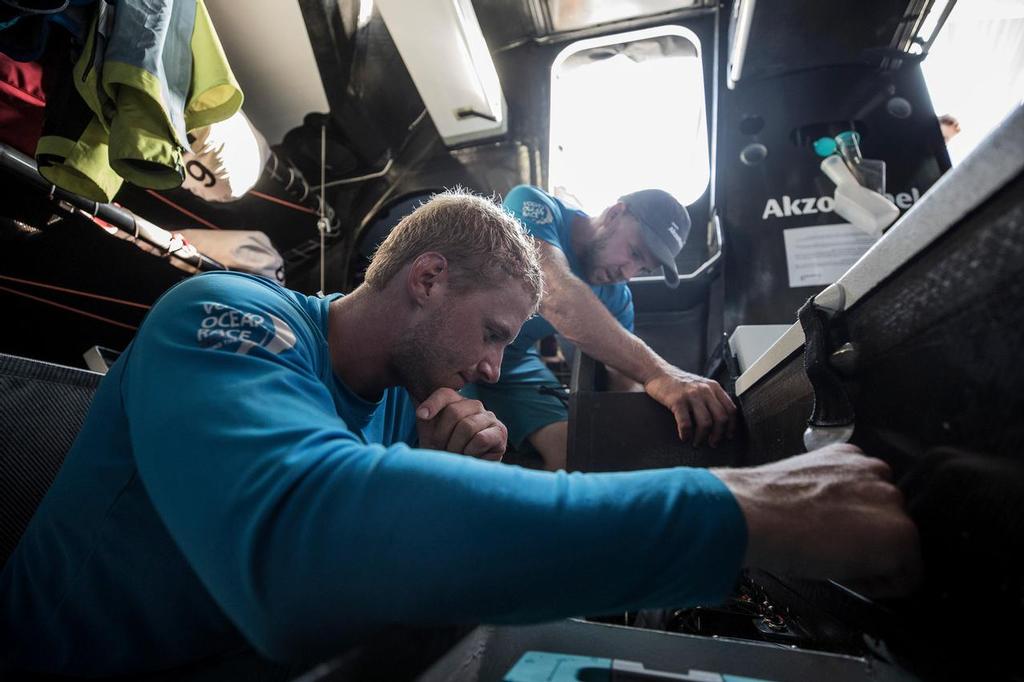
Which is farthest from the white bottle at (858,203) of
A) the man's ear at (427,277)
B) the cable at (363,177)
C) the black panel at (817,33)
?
the cable at (363,177)

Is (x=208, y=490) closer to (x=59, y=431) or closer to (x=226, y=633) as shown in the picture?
(x=226, y=633)

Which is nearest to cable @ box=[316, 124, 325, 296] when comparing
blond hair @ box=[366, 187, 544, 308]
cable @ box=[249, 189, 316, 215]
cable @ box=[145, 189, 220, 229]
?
cable @ box=[249, 189, 316, 215]

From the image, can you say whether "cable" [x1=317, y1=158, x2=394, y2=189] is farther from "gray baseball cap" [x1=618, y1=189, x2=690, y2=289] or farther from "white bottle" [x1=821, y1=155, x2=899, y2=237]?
"white bottle" [x1=821, y1=155, x2=899, y2=237]

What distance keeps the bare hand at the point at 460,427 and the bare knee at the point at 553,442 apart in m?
0.77

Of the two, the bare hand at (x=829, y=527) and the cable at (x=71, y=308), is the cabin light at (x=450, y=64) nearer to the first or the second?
the cable at (x=71, y=308)

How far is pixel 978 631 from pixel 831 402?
0.79ft

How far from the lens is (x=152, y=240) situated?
1.55 m

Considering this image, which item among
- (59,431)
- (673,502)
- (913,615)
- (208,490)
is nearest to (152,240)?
(59,431)

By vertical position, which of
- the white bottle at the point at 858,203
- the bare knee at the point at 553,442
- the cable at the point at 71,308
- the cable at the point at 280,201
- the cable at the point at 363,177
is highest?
the cable at the point at 363,177

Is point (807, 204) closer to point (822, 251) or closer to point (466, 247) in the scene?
point (822, 251)

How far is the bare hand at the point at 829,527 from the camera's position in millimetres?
370

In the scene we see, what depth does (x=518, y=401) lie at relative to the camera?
5.27 ft

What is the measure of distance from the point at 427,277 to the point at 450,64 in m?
1.41

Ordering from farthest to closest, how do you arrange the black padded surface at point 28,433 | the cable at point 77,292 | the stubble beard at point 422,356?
the cable at point 77,292 → the stubble beard at point 422,356 → the black padded surface at point 28,433
